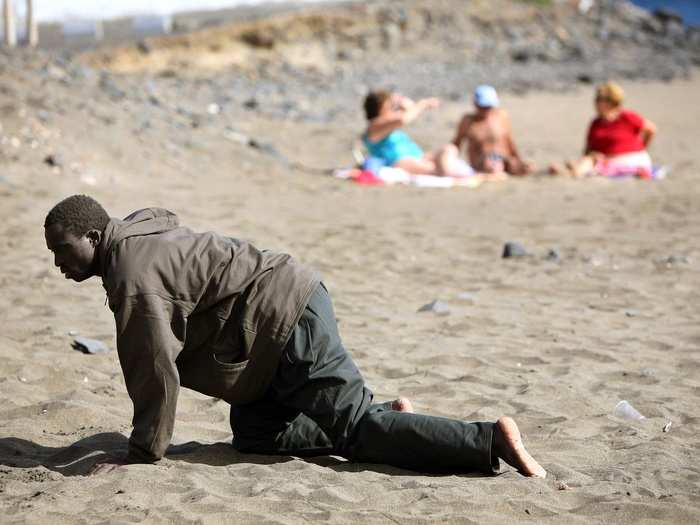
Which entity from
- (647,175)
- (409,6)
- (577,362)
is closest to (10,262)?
(577,362)

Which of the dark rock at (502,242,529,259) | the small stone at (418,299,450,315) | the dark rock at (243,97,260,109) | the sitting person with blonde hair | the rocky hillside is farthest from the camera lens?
the rocky hillside

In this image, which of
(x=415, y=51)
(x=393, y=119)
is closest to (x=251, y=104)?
(x=393, y=119)

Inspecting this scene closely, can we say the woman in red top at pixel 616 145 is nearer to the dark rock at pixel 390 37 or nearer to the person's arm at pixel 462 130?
the person's arm at pixel 462 130

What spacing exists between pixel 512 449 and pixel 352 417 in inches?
22.9

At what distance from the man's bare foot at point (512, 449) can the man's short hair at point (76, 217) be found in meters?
1.55

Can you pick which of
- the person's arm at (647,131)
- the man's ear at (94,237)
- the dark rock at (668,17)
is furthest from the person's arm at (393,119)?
the dark rock at (668,17)

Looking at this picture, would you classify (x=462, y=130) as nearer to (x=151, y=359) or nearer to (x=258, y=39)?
(x=151, y=359)

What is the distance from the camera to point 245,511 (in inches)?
132

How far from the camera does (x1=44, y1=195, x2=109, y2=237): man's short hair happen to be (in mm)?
3479

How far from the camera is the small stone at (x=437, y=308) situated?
6188 mm

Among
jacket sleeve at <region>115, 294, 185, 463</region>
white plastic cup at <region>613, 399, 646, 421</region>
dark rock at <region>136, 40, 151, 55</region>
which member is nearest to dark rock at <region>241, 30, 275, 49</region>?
dark rock at <region>136, 40, 151, 55</region>

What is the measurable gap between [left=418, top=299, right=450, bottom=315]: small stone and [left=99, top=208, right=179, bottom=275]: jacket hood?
2701 millimetres

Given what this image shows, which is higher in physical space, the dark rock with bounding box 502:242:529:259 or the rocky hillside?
the rocky hillside

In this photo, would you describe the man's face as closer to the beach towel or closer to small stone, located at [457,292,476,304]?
small stone, located at [457,292,476,304]
